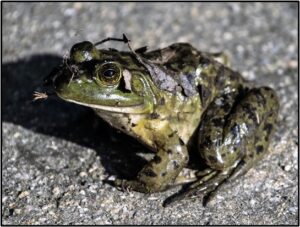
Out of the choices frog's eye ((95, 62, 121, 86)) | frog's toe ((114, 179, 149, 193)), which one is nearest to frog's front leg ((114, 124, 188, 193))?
frog's toe ((114, 179, 149, 193))


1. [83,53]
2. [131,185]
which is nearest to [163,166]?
[131,185]

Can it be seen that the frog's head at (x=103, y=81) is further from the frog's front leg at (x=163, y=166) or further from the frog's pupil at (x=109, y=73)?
the frog's front leg at (x=163, y=166)

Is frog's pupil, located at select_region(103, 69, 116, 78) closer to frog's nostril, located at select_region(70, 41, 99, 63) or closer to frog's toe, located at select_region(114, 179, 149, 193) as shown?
frog's nostril, located at select_region(70, 41, 99, 63)

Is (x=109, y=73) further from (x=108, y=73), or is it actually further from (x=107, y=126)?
(x=107, y=126)

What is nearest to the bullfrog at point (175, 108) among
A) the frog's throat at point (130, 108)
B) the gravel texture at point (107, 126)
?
the frog's throat at point (130, 108)

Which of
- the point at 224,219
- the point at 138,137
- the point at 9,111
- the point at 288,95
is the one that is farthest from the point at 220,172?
the point at 9,111

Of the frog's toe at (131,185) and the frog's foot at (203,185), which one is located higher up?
the frog's foot at (203,185)

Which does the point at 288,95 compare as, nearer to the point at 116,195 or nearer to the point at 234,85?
the point at 234,85
